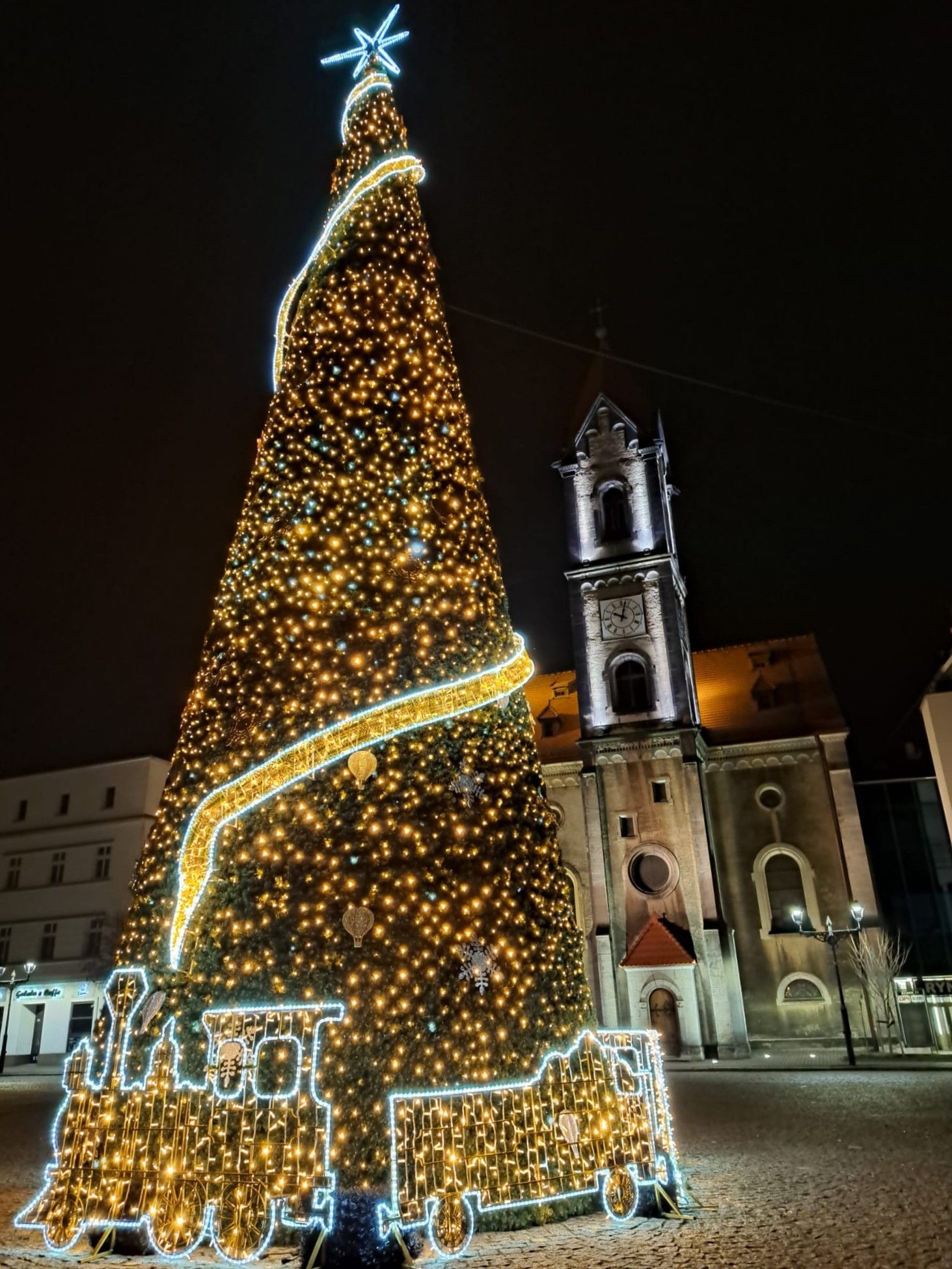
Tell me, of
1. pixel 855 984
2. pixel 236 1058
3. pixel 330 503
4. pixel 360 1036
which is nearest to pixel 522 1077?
pixel 360 1036

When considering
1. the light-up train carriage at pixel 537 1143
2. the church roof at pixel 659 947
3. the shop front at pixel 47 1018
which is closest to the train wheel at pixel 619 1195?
the light-up train carriage at pixel 537 1143

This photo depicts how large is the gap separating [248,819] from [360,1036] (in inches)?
64.3

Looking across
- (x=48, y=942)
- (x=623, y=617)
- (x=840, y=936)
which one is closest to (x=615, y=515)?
(x=623, y=617)

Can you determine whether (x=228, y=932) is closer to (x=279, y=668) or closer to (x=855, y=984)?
(x=279, y=668)

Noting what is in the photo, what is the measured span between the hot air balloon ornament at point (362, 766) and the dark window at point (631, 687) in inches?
961

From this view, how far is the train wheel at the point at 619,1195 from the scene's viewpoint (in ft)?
19.5

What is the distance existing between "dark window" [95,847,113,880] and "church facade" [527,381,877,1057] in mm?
19594

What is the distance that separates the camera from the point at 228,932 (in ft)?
19.0

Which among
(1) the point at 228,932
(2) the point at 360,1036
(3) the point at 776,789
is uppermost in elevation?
(3) the point at 776,789

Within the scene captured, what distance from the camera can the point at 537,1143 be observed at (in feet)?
18.8

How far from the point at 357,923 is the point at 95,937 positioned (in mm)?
35500

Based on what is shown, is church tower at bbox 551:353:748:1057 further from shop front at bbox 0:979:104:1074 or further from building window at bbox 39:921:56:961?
building window at bbox 39:921:56:961

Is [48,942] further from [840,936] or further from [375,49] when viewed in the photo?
[375,49]

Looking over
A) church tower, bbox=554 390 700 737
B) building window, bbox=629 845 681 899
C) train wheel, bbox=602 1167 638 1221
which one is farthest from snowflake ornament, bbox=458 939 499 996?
church tower, bbox=554 390 700 737
